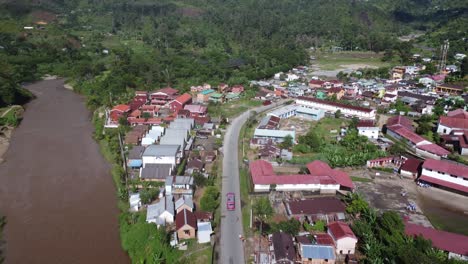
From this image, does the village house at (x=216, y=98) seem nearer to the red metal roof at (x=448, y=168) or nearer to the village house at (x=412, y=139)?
the village house at (x=412, y=139)

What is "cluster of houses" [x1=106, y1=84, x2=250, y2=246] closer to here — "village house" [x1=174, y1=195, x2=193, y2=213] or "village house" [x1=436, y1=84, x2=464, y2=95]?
"village house" [x1=174, y1=195, x2=193, y2=213]

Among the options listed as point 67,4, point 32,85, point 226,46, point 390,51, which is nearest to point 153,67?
point 32,85

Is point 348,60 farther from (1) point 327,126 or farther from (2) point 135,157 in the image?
(2) point 135,157

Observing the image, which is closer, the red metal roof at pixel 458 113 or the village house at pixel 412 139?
the village house at pixel 412 139

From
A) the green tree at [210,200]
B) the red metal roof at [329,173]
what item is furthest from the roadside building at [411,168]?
the green tree at [210,200]

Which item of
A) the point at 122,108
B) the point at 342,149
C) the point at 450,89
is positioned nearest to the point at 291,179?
the point at 342,149

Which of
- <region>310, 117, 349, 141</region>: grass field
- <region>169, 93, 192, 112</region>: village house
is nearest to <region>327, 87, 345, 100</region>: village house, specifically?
<region>310, 117, 349, 141</region>: grass field
